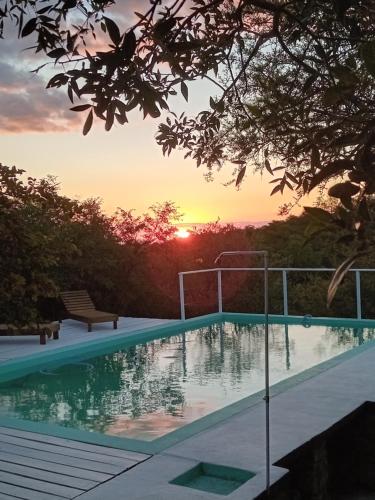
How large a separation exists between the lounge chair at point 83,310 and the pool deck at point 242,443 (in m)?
4.42

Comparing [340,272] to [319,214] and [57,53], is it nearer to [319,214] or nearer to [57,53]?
[319,214]

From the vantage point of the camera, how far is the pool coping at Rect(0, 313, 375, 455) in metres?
4.30

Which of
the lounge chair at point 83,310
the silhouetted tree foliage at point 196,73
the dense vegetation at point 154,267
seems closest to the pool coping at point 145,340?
the lounge chair at point 83,310

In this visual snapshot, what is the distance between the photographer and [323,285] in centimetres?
1255

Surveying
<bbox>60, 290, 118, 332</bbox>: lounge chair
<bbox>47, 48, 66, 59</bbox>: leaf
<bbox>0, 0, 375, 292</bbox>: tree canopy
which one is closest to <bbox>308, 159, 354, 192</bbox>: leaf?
<bbox>0, 0, 375, 292</bbox>: tree canopy

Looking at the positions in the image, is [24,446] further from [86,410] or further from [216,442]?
[86,410]

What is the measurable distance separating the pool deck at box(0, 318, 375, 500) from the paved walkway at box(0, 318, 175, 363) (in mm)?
3671

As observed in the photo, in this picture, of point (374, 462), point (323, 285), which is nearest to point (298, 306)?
point (323, 285)

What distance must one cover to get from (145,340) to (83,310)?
1305 millimetres

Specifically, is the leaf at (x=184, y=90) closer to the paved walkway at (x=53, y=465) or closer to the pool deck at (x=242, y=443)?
the pool deck at (x=242, y=443)

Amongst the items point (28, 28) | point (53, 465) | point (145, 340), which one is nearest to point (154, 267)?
point (145, 340)

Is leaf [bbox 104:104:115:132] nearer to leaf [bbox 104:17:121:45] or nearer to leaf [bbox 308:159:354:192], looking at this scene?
leaf [bbox 104:17:121:45]

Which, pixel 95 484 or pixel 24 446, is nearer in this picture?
pixel 95 484

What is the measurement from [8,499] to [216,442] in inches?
55.5
